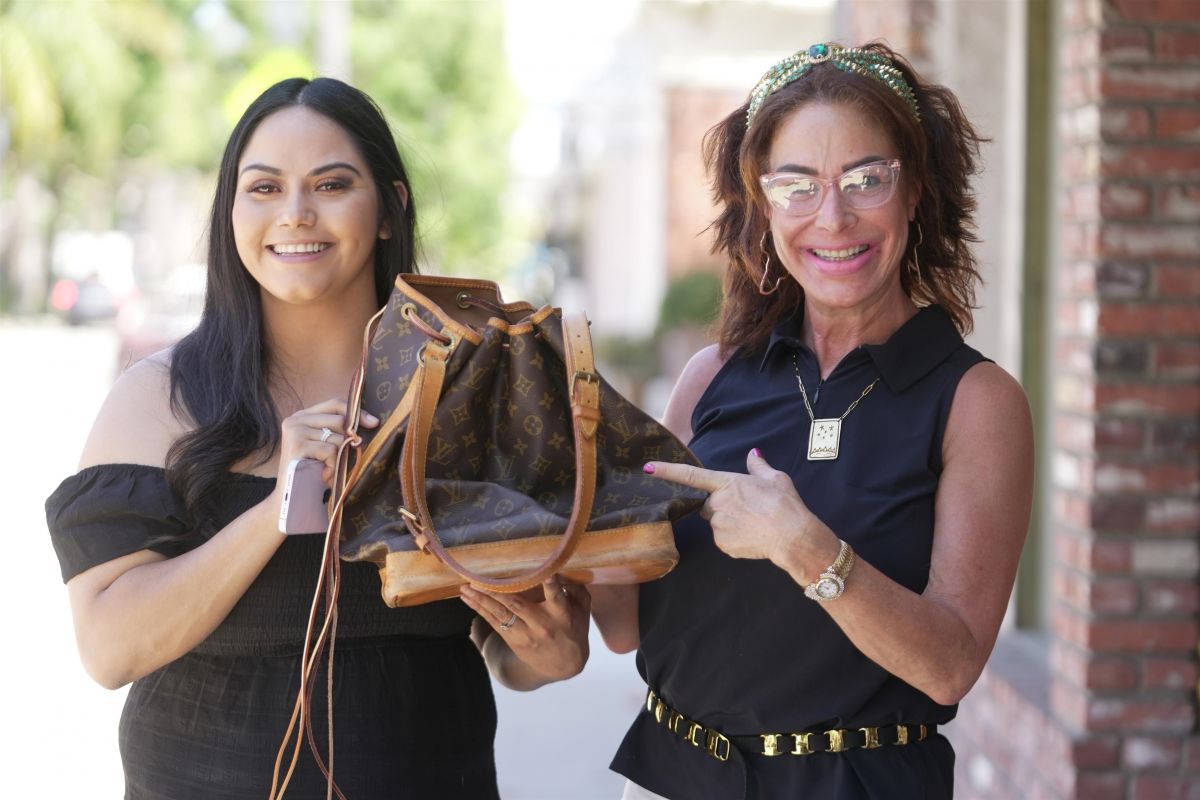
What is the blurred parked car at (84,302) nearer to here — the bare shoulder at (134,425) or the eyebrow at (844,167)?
the bare shoulder at (134,425)

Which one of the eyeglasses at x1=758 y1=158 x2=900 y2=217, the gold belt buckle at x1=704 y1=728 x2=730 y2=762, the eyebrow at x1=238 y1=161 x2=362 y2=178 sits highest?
the eyebrow at x1=238 y1=161 x2=362 y2=178

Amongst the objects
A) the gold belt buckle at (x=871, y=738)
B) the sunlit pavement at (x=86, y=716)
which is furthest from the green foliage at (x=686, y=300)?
the gold belt buckle at (x=871, y=738)

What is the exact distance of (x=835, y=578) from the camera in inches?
87.0

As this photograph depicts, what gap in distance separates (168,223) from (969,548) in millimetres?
50982

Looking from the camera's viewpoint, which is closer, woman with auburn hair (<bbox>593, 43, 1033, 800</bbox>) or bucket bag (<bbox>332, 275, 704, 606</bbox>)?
bucket bag (<bbox>332, 275, 704, 606</bbox>)

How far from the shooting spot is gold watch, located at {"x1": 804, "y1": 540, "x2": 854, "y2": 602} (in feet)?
7.25

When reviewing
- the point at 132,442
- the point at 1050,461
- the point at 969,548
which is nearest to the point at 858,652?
the point at 969,548

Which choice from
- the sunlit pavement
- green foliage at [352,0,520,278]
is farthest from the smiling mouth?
green foliage at [352,0,520,278]

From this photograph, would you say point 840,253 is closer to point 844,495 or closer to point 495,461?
point 844,495

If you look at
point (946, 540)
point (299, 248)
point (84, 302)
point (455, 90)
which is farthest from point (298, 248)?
point (84, 302)

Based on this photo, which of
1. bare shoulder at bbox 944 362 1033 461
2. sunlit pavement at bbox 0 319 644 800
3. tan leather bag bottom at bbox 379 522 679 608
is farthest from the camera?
sunlit pavement at bbox 0 319 644 800

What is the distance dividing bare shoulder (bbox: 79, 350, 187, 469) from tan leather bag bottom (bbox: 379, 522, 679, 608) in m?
0.60

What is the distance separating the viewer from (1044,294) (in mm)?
5051

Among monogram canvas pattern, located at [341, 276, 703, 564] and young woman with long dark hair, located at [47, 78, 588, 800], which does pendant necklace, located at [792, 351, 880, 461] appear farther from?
young woman with long dark hair, located at [47, 78, 588, 800]
